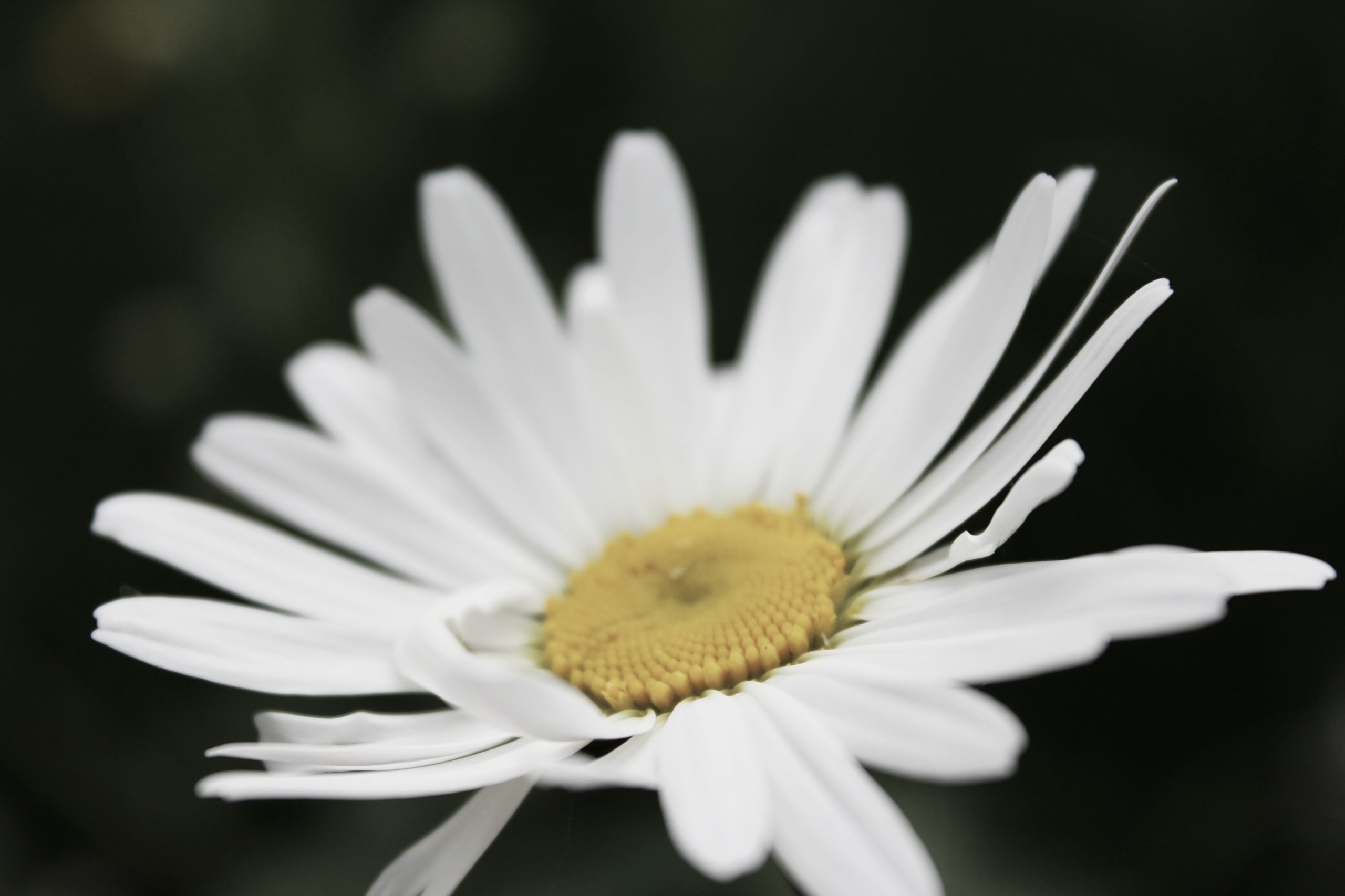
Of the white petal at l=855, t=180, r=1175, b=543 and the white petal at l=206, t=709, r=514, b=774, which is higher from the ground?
the white petal at l=855, t=180, r=1175, b=543

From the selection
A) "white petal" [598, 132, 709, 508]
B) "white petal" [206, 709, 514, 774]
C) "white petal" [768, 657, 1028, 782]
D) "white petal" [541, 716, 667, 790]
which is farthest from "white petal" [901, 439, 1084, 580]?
"white petal" [598, 132, 709, 508]

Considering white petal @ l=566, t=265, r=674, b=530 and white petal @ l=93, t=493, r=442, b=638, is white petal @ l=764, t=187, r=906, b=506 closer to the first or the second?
white petal @ l=566, t=265, r=674, b=530

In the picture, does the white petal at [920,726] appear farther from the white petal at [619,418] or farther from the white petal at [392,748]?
the white petal at [619,418]

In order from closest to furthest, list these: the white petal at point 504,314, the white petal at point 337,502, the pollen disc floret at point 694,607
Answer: the pollen disc floret at point 694,607
the white petal at point 337,502
the white petal at point 504,314

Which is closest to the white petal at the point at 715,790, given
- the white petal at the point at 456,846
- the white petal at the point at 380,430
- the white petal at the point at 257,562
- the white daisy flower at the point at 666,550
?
the white daisy flower at the point at 666,550

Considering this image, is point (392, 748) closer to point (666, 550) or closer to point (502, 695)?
point (502, 695)

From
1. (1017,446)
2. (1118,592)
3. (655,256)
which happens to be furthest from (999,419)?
(655,256)
